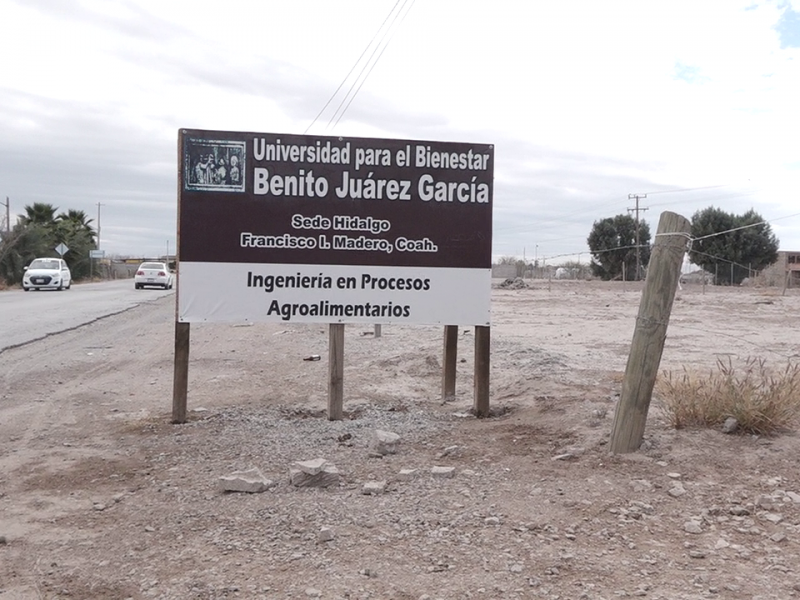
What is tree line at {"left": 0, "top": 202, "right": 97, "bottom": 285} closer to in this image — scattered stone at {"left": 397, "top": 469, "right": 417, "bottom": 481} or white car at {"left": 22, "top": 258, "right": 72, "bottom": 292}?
white car at {"left": 22, "top": 258, "right": 72, "bottom": 292}

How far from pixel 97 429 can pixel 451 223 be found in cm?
353

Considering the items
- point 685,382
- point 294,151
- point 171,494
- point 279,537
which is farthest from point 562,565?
point 294,151

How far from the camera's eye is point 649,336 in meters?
5.65

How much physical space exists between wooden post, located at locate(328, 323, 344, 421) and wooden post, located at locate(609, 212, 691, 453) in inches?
101

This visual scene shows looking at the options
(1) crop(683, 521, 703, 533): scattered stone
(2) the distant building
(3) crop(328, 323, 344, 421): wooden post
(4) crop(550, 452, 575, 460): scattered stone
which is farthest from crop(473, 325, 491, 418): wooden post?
(2) the distant building

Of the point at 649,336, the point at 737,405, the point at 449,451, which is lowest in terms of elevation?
the point at 449,451

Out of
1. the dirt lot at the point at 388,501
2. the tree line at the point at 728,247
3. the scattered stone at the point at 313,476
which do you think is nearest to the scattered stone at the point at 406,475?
the dirt lot at the point at 388,501

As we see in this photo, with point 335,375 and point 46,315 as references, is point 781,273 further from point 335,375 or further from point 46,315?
point 335,375

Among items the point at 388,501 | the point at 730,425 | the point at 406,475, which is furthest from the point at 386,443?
the point at 730,425

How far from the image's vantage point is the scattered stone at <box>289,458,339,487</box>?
518cm

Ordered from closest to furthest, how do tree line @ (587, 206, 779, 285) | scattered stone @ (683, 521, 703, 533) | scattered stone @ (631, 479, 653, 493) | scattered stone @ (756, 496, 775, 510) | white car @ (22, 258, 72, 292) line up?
scattered stone @ (683, 521, 703, 533) → scattered stone @ (756, 496, 775, 510) → scattered stone @ (631, 479, 653, 493) → white car @ (22, 258, 72, 292) → tree line @ (587, 206, 779, 285)

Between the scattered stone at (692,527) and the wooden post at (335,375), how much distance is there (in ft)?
11.5

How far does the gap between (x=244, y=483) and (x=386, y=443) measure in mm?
1292

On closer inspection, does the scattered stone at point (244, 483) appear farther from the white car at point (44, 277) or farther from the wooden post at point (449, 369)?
the white car at point (44, 277)
